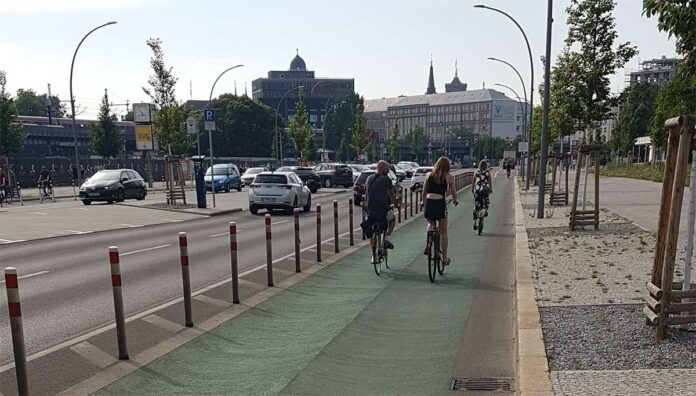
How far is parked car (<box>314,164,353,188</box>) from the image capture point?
139ft

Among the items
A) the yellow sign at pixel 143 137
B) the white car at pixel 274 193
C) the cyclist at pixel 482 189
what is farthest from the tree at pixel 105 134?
the cyclist at pixel 482 189

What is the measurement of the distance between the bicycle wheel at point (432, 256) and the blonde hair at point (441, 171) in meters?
0.90

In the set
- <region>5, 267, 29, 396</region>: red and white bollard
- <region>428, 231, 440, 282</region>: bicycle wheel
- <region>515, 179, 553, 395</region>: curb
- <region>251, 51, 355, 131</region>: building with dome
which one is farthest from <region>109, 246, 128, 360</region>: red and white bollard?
<region>251, 51, 355, 131</region>: building with dome

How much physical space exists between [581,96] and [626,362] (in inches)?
603

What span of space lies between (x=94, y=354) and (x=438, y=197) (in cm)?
532

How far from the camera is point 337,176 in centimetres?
4244

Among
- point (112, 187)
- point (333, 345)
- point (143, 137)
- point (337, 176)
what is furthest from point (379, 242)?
point (143, 137)

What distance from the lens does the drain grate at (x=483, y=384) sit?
4590mm

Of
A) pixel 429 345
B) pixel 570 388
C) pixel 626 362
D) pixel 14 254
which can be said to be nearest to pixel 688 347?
pixel 626 362

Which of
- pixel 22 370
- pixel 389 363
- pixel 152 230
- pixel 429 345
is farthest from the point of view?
pixel 152 230

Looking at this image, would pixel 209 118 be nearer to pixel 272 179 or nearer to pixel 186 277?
pixel 272 179

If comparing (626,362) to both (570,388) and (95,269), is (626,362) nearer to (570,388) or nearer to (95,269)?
(570,388)

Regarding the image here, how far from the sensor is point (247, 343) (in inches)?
231

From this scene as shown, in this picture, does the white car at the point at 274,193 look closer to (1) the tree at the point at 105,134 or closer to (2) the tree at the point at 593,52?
(2) the tree at the point at 593,52
